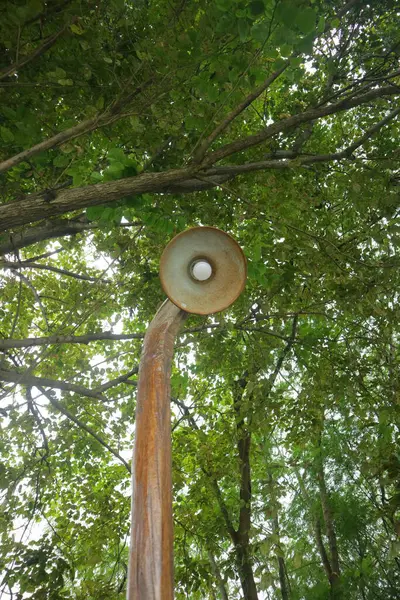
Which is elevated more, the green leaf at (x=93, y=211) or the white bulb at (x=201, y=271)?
the green leaf at (x=93, y=211)

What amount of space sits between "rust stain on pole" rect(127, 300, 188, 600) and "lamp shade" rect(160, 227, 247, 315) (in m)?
0.33

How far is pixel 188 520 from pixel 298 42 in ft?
19.5

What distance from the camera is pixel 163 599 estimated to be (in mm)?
1329

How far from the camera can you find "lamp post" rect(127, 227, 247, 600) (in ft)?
4.50

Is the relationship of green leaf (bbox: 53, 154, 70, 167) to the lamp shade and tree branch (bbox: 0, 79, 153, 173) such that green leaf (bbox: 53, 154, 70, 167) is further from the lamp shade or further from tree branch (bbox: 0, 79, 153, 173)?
the lamp shade

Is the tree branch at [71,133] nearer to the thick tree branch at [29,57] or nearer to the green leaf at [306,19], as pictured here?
the thick tree branch at [29,57]

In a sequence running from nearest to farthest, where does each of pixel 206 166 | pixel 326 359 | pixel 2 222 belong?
1. pixel 2 222
2. pixel 206 166
3. pixel 326 359

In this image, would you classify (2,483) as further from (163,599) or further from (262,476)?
(262,476)

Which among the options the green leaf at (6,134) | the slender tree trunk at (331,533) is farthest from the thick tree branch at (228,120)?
the slender tree trunk at (331,533)

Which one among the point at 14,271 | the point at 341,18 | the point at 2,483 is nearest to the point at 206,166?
the point at 341,18

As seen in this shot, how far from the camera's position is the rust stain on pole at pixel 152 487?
4.41ft

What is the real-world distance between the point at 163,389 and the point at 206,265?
673 millimetres

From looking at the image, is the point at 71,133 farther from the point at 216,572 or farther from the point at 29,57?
the point at 216,572

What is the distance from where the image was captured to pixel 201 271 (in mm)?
2139
